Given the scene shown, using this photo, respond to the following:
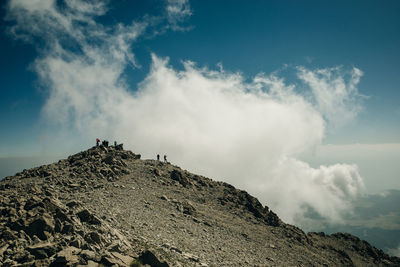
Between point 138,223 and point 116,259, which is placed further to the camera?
point 138,223

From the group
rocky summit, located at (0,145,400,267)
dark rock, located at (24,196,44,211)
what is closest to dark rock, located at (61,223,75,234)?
rocky summit, located at (0,145,400,267)

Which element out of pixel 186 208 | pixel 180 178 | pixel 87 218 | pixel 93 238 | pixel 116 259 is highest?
pixel 180 178

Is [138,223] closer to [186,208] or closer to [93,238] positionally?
[93,238]

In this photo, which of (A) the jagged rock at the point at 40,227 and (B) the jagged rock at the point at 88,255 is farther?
(A) the jagged rock at the point at 40,227

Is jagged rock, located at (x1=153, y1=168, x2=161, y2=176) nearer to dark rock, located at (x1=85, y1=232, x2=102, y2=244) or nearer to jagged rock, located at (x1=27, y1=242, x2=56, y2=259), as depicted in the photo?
dark rock, located at (x1=85, y1=232, x2=102, y2=244)

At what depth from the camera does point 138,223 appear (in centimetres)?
2725

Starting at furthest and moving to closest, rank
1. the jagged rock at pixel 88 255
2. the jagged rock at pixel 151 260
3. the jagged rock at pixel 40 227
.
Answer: the jagged rock at pixel 151 260 → the jagged rock at pixel 40 227 → the jagged rock at pixel 88 255

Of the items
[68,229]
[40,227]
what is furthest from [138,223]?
[40,227]

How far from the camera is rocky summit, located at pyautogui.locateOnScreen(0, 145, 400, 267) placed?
17422 millimetres

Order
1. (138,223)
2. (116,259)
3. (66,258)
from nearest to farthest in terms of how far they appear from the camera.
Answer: (66,258)
(116,259)
(138,223)

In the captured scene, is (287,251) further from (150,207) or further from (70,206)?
(70,206)

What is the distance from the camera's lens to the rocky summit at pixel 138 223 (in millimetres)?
17422

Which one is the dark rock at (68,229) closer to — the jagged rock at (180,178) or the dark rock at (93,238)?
the dark rock at (93,238)

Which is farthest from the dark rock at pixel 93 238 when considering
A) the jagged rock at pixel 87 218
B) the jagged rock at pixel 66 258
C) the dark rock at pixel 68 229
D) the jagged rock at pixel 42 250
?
the jagged rock at pixel 87 218
